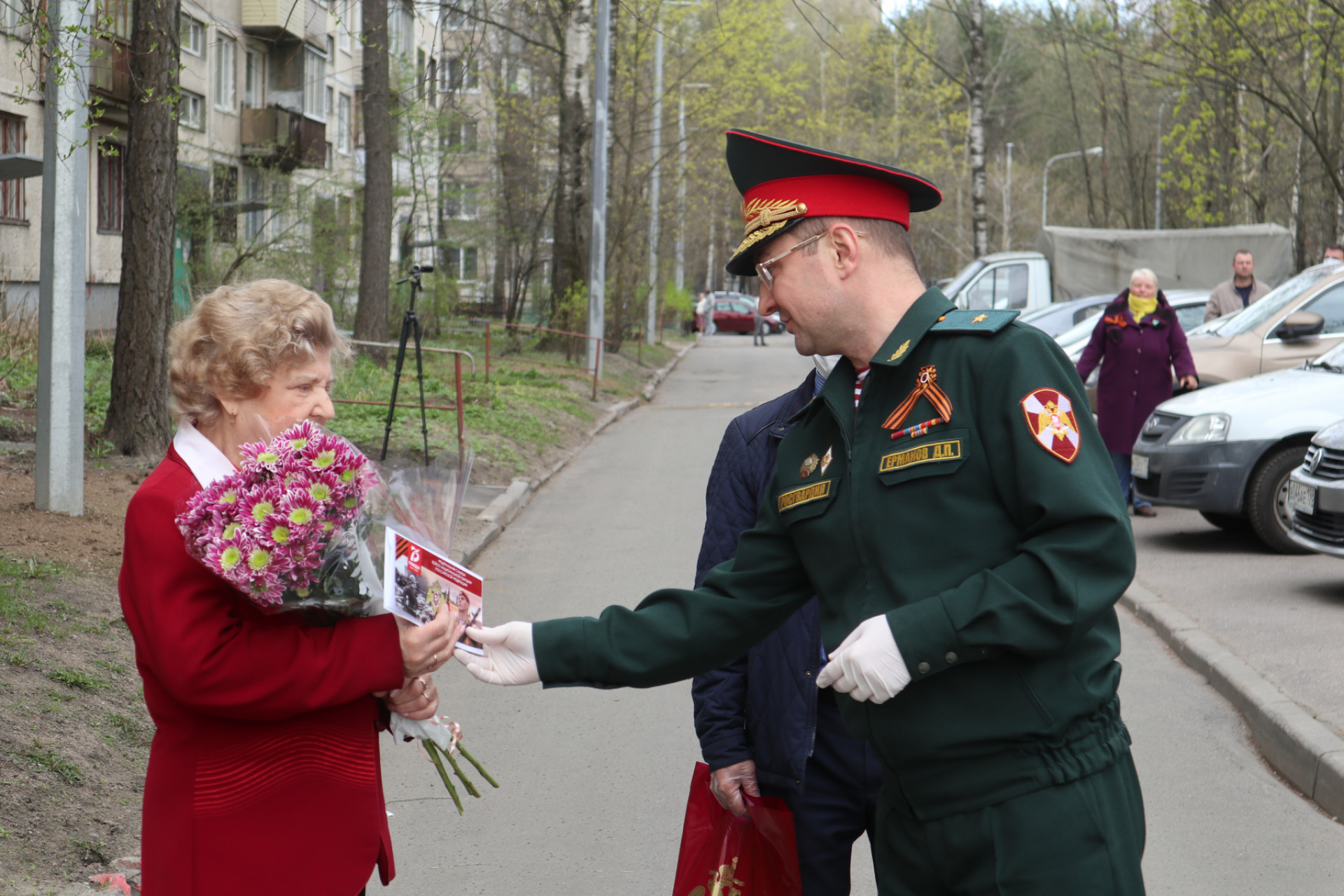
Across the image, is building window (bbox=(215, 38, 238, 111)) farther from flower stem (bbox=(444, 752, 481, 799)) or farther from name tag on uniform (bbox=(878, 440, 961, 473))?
name tag on uniform (bbox=(878, 440, 961, 473))

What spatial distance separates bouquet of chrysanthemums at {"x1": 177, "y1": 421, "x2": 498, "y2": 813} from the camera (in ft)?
7.20

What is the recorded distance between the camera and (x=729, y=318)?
2258 inches

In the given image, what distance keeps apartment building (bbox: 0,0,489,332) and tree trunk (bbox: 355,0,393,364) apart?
0.54 metres

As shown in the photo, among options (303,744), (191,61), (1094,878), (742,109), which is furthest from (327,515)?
(742,109)

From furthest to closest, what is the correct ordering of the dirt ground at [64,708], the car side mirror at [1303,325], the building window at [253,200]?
the building window at [253,200] < the car side mirror at [1303,325] < the dirt ground at [64,708]

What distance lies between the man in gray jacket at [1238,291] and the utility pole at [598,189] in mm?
10368

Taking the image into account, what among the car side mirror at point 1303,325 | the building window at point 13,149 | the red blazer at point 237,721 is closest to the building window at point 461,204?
the building window at point 13,149

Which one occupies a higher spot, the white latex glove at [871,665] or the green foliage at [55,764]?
the white latex glove at [871,665]

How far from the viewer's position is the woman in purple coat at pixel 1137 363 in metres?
11.0

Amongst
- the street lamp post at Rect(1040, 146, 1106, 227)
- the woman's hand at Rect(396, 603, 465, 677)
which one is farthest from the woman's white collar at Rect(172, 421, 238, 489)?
the street lamp post at Rect(1040, 146, 1106, 227)

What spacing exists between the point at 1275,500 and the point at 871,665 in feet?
28.7

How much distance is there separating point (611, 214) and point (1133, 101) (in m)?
15.7

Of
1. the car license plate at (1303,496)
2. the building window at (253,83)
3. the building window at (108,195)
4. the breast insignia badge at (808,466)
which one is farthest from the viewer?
the building window at (253,83)

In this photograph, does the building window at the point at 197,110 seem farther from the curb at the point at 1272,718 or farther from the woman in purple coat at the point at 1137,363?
the curb at the point at 1272,718
